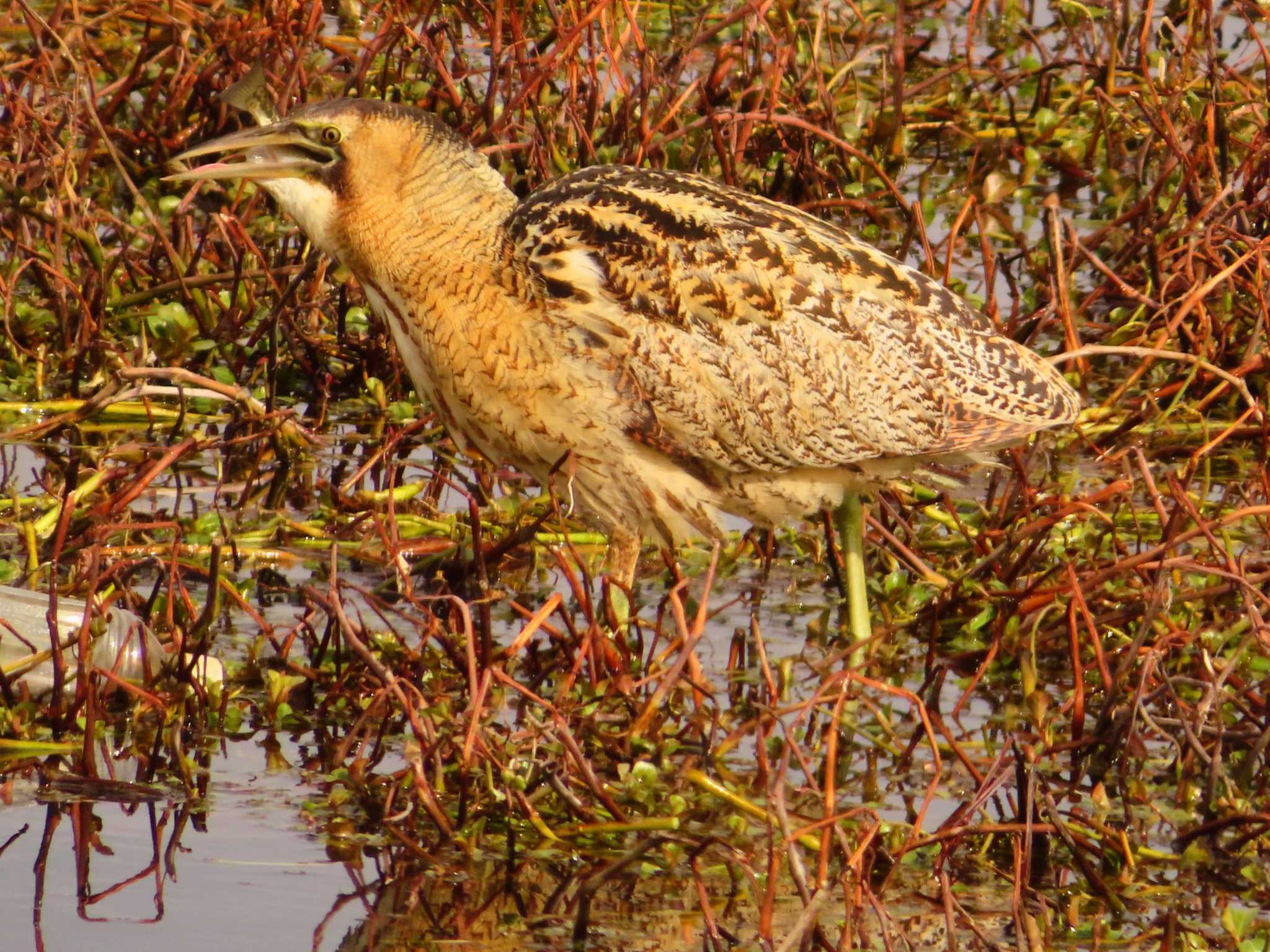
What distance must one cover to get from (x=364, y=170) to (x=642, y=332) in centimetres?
59

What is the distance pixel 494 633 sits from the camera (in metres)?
4.28

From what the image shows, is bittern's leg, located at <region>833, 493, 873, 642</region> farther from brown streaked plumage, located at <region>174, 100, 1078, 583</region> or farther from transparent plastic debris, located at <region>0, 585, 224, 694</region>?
transparent plastic debris, located at <region>0, 585, 224, 694</region>

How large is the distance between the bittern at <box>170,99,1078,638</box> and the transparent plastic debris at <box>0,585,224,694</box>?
678 millimetres

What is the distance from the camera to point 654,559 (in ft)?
15.5

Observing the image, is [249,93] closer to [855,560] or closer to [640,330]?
→ [640,330]

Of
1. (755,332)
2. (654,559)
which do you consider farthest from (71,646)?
(654,559)

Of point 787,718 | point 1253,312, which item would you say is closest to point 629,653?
point 787,718

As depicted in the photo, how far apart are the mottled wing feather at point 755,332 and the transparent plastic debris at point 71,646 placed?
87 centimetres

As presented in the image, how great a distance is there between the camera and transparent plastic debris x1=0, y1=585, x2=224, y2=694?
12.2 feet

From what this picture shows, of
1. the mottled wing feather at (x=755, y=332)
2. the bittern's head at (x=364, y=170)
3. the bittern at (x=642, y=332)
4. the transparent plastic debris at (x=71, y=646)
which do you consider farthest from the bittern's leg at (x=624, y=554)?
the transparent plastic debris at (x=71, y=646)

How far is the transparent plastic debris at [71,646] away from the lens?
372 cm

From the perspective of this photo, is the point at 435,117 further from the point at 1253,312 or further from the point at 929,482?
the point at 1253,312

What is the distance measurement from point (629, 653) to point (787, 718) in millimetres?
514

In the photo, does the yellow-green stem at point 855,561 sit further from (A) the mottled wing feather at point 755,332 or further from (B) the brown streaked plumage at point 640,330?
(A) the mottled wing feather at point 755,332
